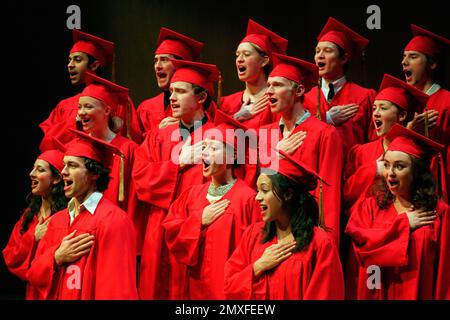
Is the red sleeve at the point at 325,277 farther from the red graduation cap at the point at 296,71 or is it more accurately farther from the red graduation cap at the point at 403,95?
the red graduation cap at the point at 296,71

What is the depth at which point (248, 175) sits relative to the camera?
6.07 metres

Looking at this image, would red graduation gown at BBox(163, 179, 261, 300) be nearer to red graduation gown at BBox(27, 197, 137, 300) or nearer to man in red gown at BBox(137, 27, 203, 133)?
red graduation gown at BBox(27, 197, 137, 300)

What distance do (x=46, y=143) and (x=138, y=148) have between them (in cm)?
100

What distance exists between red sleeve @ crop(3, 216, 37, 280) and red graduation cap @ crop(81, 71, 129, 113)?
3.21 feet

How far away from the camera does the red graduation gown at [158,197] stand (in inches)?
239

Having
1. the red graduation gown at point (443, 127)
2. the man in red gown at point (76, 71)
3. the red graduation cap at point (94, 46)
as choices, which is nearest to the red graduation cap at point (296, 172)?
the red graduation gown at point (443, 127)

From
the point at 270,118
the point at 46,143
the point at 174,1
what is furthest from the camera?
the point at 174,1

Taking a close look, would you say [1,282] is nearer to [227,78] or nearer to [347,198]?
[227,78]

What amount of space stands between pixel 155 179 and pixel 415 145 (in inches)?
65.6

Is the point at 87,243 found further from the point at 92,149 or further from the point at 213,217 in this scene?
the point at 213,217

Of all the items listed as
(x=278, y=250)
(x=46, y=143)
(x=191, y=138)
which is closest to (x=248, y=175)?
(x=191, y=138)

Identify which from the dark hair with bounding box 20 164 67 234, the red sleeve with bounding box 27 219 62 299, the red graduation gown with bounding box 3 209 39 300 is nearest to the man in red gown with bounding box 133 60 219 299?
the dark hair with bounding box 20 164 67 234

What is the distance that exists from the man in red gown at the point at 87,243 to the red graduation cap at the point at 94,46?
5.97 ft

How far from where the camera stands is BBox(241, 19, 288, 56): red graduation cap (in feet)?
22.3
